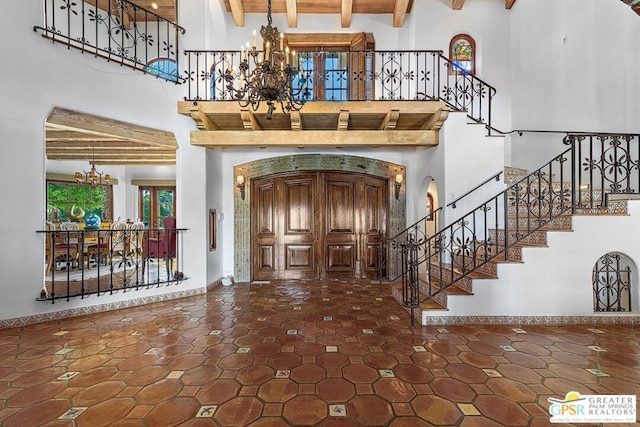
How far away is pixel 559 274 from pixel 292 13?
6.84 metres

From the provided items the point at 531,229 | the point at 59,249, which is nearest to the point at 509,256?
the point at 531,229

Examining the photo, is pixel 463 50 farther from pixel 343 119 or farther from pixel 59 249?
pixel 59 249

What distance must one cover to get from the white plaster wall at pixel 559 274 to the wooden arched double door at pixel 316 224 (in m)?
2.89

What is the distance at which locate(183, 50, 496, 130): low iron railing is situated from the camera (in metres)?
5.16

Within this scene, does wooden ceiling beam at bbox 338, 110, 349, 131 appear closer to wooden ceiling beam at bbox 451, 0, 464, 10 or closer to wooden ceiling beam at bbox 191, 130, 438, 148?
wooden ceiling beam at bbox 191, 130, 438, 148

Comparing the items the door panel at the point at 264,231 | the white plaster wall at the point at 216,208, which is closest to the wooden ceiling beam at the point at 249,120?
the white plaster wall at the point at 216,208

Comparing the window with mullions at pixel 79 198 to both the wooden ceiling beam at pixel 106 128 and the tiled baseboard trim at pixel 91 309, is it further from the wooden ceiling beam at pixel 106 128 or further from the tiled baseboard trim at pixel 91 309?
the tiled baseboard trim at pixel 91 309

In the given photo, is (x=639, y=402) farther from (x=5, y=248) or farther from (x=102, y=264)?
(x=102, y=264)

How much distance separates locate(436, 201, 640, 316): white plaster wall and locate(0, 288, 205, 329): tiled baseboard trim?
412 centimetres

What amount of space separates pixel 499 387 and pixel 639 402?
932mm

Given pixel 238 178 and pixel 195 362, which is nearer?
pixel 195 362

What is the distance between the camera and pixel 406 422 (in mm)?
1871

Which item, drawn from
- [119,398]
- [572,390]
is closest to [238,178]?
[119,398]

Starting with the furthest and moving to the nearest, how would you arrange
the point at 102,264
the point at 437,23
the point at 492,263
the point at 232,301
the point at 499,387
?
the point at 102,264, the point at 437,23, the point at 232,301, the point at 492,263, the point at 499,387
